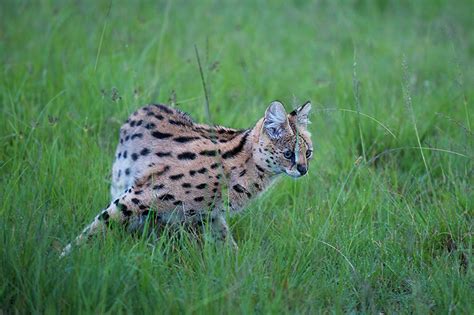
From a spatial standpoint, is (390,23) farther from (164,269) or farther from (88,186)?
(164,269)

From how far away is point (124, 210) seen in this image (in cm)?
550

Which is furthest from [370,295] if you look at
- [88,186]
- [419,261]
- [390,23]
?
[390,23]

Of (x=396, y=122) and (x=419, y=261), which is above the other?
(x=396, y=122)

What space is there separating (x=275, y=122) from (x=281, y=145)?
7.6 inches

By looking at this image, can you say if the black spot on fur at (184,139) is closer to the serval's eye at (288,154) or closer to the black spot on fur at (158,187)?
the black spot on fur at (158,187)

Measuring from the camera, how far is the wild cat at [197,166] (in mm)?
5621

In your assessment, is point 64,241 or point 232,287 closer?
point 232,287

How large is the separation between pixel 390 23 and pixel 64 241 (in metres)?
7.83

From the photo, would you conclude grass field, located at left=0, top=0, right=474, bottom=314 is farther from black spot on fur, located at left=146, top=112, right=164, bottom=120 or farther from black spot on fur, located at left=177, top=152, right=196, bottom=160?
black spot on fur, located at left=177, top=152, right=196, bottom=160

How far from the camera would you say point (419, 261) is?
548 centimetres

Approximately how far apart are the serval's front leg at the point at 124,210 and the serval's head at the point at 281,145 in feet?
3.33

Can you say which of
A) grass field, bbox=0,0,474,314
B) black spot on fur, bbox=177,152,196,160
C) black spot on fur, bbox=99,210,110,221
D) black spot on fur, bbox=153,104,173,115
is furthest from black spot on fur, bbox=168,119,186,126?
black spot on fur, bbox=99,210,110,221

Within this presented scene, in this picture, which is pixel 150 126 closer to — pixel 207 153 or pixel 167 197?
pixel 207 153

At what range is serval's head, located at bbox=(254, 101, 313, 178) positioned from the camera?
18.9 ft
